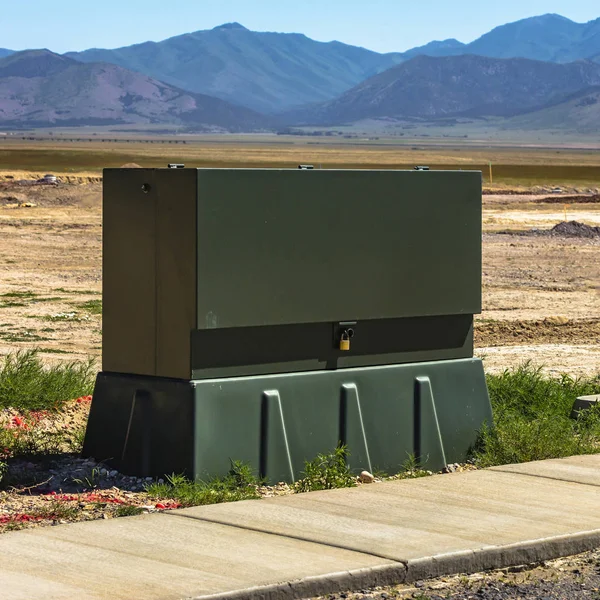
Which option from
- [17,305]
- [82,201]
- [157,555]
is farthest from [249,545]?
[82,201]

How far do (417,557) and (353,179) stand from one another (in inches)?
109

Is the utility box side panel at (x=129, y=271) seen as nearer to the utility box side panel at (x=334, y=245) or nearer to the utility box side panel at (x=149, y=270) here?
the utility box side panel at (x=149, y=270)

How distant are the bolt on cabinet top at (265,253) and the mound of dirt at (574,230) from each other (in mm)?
26293

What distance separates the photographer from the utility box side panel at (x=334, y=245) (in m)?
7.32

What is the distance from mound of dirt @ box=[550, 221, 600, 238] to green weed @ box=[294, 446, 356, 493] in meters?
27.0

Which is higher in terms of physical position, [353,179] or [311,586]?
[353,179]

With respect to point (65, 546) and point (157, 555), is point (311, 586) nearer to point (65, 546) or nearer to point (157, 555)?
point (157, 555)

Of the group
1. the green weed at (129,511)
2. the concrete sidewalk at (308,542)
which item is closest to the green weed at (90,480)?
the green weed at (129,511)

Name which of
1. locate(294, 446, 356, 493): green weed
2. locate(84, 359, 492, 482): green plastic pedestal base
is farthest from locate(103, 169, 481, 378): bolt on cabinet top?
locate(294, 446, 356, 493): green weed

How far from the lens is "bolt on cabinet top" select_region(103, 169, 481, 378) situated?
727cm

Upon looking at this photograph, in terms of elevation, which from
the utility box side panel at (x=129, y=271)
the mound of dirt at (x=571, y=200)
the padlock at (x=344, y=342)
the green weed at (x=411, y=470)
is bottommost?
the green weed at (x=411, y=470)

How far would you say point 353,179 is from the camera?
7.83 metres

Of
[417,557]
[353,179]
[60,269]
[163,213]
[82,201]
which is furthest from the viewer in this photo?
[82,201]

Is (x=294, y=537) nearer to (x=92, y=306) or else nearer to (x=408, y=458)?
(x=408, y=458)
